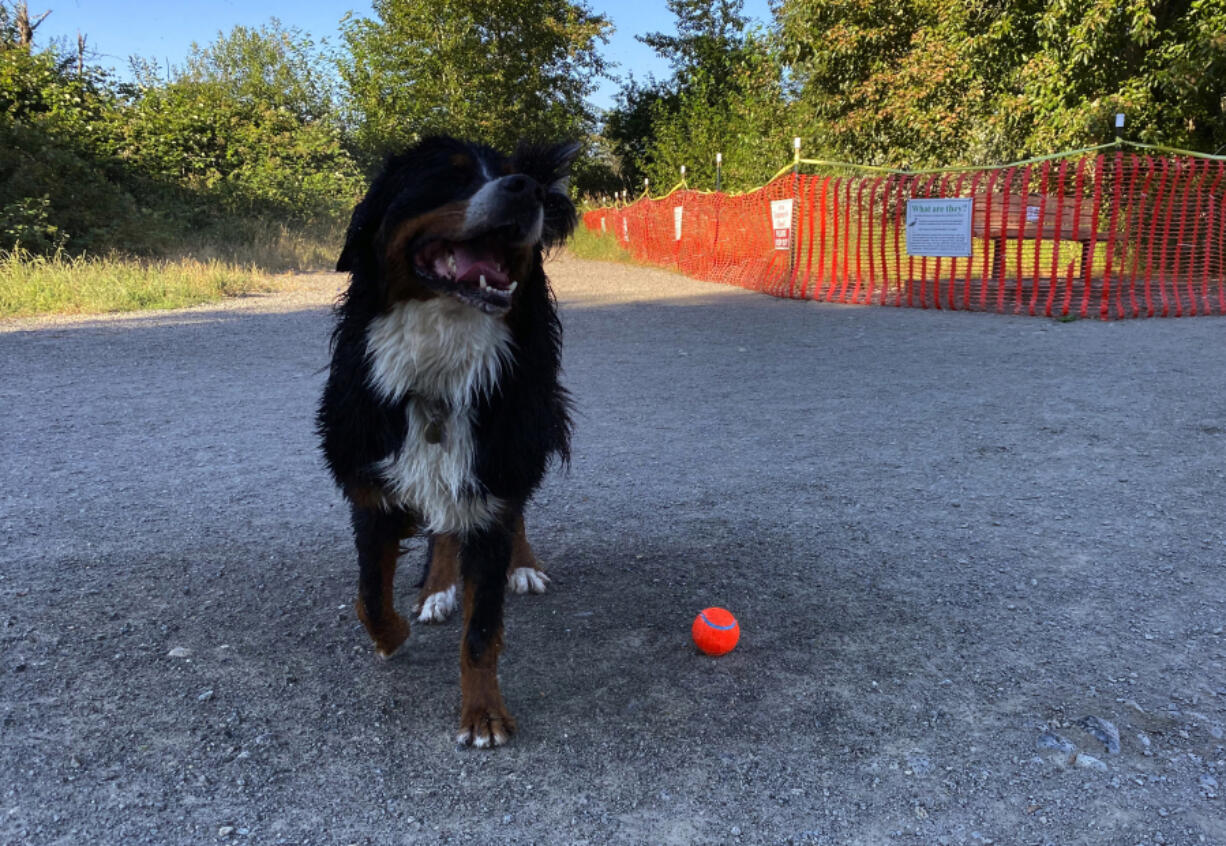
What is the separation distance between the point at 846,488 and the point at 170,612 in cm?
314

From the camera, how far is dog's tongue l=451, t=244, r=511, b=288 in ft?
7.63

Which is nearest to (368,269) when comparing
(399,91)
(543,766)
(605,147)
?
(543,766)

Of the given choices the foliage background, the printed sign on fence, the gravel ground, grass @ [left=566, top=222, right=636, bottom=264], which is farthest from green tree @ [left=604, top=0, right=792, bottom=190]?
the gravel ground

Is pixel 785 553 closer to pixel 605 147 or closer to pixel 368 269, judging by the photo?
pixel 368 269

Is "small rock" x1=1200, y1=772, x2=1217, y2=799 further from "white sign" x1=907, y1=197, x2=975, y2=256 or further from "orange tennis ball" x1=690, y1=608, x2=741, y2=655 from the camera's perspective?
"white sign" x1=907, y1=197, x2=975, y2=256

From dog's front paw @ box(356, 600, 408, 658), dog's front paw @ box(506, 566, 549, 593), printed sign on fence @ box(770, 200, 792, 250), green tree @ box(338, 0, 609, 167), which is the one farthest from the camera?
green tree @ box(338, 0, 609, 167)

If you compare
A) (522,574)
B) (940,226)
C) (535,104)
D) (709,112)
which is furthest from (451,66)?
(522,574)

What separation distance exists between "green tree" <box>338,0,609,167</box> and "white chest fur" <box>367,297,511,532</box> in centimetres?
2864

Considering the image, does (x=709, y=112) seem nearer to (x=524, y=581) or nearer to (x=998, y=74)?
(x=998, y=74)

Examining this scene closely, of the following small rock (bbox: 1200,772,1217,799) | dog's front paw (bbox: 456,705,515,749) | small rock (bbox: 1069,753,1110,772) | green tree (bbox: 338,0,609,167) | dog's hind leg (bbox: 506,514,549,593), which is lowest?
small rock (bbox: 1069,753,1110,772)

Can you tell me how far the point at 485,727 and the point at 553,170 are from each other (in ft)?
5.46

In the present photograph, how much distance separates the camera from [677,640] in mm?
2885

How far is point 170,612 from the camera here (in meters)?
3.05

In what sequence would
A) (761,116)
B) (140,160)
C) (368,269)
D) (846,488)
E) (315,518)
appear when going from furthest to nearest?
(761,116), (140,160), (846,488), (315,518), (368,269)
